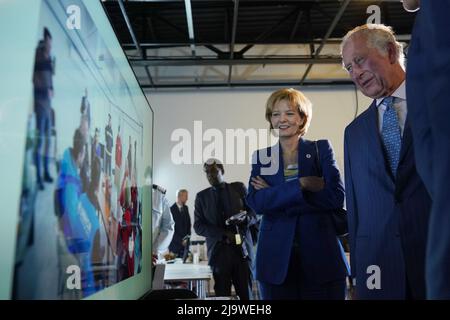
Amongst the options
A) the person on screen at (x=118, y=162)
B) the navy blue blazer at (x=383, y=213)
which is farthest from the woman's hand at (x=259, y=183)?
the person on screen at (x=118, y=162)

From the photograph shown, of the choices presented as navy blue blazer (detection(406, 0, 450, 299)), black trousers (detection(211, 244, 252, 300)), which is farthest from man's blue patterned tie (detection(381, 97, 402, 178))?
black trousers (detection(211, 244, 252, 300))

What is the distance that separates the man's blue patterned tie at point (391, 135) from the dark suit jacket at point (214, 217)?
2146 millimetres

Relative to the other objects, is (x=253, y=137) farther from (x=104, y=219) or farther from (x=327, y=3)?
(x=104, y=219)

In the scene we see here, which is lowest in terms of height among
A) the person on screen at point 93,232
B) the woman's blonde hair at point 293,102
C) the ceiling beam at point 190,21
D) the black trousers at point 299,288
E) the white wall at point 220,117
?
the black trousers at point 299,288

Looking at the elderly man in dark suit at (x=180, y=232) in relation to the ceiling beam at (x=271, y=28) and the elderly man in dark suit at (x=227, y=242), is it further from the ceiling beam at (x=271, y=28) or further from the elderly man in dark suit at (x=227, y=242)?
the ceiling beam at (x=271, y=28)

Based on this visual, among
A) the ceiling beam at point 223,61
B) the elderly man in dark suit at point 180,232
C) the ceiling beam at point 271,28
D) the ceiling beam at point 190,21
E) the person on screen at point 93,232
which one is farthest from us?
the ceiling beam at point 223,61

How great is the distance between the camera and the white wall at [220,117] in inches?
298

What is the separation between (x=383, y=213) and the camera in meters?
1.19

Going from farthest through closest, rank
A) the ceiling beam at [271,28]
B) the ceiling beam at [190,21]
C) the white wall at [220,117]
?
the white wall at [220,117] < the ceiling beam at [271,28] < the ceiling beam at [190,21]

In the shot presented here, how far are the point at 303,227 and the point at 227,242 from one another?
6.55ft

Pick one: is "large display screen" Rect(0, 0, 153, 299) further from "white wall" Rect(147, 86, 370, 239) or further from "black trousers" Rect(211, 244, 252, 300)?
"white wall" Rect(147, 86, 370, 239)

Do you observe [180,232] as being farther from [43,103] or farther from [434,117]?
[434,117]
